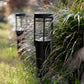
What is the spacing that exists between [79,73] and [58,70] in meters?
0.28

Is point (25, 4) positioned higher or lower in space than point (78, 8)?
higher

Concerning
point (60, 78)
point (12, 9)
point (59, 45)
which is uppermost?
point (12, 9)

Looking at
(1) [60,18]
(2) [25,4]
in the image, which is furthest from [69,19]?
(2) [25,4]

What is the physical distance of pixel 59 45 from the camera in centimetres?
243

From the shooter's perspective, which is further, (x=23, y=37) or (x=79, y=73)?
(x=23, y=37)

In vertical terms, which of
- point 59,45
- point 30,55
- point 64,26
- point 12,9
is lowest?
point 30,55

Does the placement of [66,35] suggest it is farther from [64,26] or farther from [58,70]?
[58,70]

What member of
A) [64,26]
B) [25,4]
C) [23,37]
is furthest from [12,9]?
[64,26]

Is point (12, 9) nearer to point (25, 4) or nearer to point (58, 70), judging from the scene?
point (25, 4)

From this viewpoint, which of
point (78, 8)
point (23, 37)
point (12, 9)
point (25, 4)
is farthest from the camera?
point (25, 4)

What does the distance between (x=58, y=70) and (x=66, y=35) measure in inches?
19.7

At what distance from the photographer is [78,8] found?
8.29 ft

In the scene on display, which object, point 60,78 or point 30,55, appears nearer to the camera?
point 60,78

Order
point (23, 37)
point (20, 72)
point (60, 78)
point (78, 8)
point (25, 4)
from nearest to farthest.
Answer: point (60, 78) < point (20, 72) < point (78, 8) < point (23, 37) < point (25, 4)
